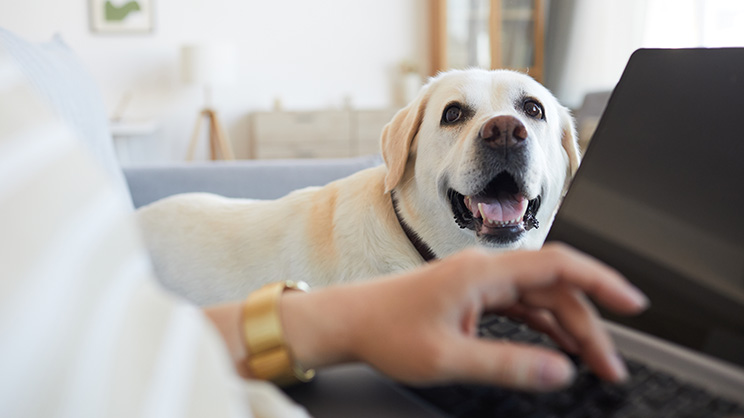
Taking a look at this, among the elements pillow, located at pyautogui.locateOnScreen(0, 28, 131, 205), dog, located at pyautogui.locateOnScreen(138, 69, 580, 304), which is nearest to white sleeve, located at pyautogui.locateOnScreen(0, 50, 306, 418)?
dog, located at pyautogui.locateOnScreen(138, 69, 580, 304)

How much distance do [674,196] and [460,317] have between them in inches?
14.4

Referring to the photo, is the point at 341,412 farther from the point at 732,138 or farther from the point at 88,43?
the point at 88,43

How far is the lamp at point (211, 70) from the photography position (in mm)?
4918

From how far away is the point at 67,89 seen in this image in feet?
4.38

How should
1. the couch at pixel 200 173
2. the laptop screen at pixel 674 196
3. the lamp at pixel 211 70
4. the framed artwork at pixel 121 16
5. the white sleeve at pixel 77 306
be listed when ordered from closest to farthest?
the white sleeve at pixel 77 306 → the laptop screen at pixel 674 196 → the couch at pixel 200 173 → the lamp at pixel 211 70 → the framed artwork at pixel 121 16

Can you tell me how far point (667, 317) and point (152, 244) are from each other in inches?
43.4

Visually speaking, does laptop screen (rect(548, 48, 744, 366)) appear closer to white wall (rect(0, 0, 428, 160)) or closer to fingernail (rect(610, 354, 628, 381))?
fingernail (rect(610, 354, 628, 381))

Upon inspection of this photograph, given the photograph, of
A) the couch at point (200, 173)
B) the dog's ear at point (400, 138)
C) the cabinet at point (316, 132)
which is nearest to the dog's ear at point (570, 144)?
the dog's ear at point (400, 138)

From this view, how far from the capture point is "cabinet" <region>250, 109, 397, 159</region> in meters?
5.22

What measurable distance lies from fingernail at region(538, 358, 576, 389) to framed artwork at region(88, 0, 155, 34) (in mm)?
5702

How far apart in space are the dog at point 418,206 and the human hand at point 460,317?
24.0 inches

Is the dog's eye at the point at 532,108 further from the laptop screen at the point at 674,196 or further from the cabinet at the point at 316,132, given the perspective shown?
the cabinet at the point at 316,132

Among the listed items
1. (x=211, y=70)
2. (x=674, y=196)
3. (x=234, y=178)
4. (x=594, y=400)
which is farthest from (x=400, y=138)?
(x=211, y=70)

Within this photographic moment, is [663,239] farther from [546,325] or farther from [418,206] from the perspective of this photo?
[418,206]
